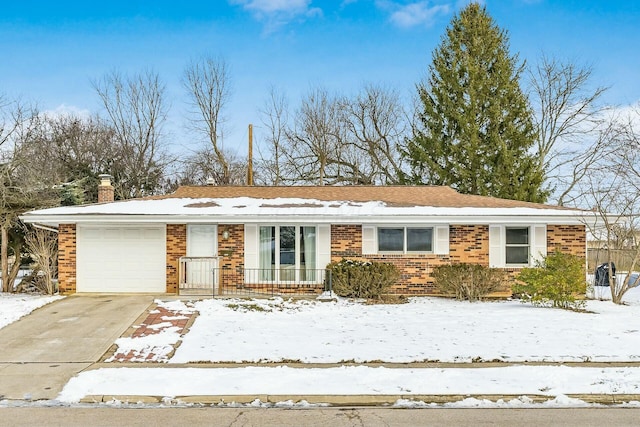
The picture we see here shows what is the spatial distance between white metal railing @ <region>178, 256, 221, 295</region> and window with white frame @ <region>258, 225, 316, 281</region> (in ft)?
4.71

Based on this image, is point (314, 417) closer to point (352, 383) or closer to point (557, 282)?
point (352, 383)

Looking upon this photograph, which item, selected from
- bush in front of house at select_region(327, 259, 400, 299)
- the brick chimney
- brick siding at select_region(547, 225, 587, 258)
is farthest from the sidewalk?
the brick chimney

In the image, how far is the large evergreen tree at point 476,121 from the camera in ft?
101

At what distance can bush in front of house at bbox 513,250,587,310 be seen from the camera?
44.4 ft

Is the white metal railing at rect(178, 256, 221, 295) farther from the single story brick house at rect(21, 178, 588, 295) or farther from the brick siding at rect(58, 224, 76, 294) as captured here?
the brick siding at rect(58, 224, 76, 294)

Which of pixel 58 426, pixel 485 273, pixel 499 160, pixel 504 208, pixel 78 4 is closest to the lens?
pixel 58 426

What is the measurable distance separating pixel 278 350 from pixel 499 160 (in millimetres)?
24668

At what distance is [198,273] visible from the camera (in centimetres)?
1627

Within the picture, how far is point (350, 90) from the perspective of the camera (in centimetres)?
3516

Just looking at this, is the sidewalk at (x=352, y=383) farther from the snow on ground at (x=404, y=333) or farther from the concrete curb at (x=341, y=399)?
the snow on ground at (x=404, y=333)

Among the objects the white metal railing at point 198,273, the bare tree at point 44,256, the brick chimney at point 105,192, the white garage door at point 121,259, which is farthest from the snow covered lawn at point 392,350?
the brick chimney at point 105,192

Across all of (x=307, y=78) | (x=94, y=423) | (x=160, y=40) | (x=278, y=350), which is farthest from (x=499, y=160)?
(x=94, y=423)

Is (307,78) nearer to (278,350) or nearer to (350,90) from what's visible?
(350,90)

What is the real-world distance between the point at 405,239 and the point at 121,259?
8.70 metres
